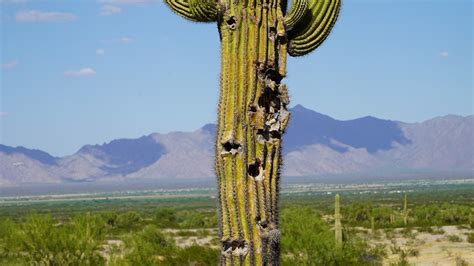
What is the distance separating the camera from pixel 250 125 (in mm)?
5848

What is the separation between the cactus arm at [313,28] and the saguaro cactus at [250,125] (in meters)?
0.21

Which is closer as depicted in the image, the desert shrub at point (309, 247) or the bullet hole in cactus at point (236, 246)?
the bullet hole in cactus at point (236, 246)

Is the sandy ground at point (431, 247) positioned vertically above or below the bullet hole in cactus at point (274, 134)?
below

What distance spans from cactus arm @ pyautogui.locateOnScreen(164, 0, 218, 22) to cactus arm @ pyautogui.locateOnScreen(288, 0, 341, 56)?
64 centimetres

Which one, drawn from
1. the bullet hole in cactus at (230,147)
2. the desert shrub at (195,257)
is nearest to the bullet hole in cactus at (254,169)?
the bullet hole in cactus at (230,147)

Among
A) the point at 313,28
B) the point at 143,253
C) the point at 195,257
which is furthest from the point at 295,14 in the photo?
the point at 143,253

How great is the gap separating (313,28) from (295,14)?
0.28 m

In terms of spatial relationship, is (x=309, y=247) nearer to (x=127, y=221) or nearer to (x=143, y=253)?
(x=143, y=253)

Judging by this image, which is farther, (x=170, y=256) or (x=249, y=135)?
(x=170, y=256)

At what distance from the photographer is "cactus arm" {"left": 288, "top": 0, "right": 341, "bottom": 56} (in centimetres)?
641

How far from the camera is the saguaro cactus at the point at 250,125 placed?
5.75 metres

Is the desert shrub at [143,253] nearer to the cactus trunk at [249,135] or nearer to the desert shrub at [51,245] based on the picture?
the desert shrub at [51,245]

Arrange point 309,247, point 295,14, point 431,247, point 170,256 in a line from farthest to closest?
1. point 431,247
2. point 170,256
3. point 309,247
4. point 295,14

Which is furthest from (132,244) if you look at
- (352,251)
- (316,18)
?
(316,18)
